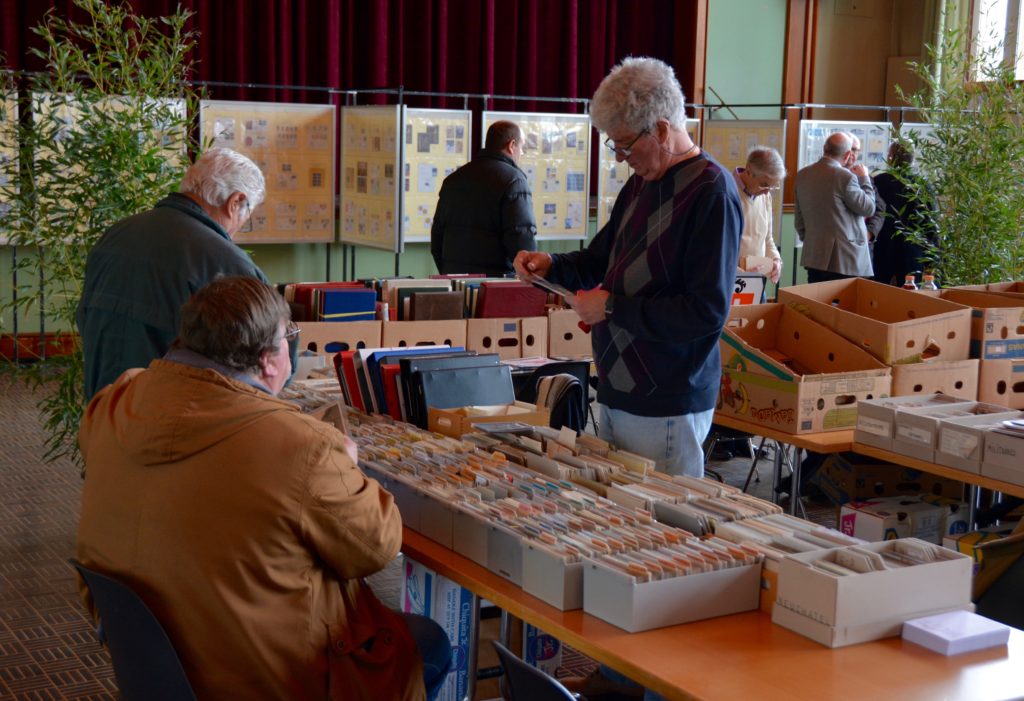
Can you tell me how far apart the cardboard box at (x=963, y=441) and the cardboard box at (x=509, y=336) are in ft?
6.59

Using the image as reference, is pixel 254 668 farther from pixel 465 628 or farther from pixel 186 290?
pixel 186 290

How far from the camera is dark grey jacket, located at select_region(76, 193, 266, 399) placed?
299cm

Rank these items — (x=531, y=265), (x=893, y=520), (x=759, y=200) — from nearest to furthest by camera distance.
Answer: (x=531, y=265) → (x=893, y=520) → (x=759, y=200)

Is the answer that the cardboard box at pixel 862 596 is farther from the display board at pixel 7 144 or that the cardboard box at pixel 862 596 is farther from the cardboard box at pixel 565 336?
the display board at pixel 7 144

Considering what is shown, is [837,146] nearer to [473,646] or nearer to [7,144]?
[7,144]

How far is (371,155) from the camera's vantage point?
8.09 meters

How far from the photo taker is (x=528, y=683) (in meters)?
1.89

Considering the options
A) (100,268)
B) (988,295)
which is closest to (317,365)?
(100,268)

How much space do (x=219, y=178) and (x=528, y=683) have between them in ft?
5.74

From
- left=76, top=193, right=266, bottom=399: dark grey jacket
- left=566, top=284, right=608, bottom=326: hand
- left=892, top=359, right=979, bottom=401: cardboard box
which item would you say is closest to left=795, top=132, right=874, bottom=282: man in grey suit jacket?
left=892, top=359, right=979, bottom=401: cardboard box

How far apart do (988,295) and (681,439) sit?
8.84 feet

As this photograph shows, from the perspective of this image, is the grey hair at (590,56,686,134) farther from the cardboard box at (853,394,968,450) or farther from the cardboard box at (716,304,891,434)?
the cardboard box at (853,394,968,450)

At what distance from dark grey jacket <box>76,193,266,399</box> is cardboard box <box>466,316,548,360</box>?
221 centimetres

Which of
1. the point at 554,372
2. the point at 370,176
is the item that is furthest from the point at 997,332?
the point at 370,176
